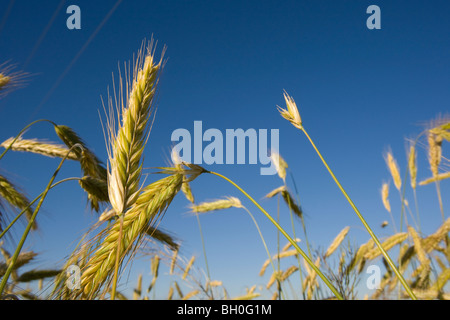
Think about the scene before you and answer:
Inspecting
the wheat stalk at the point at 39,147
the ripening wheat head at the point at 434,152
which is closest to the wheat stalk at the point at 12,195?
the wheat stalk at the point at 39,147

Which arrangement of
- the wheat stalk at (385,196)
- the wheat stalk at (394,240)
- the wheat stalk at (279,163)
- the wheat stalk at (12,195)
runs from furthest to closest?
the wheat stalk at (385,196)
the wheat stalk at (279,163)
the wheat stalk at (394,240)
the wheat stalk at (12,195)

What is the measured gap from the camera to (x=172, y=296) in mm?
6055

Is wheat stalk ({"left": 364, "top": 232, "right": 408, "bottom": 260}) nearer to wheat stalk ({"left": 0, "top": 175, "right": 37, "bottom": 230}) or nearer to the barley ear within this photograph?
the barley ear

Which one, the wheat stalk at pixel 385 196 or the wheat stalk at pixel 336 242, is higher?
the wheat stalk at pixel 385 196

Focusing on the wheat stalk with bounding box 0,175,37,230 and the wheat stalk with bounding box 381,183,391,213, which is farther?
the wheat stalk with bounding box 381,183,391,213

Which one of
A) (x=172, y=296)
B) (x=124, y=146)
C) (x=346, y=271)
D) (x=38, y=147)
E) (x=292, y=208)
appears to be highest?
(x=38, y=147)

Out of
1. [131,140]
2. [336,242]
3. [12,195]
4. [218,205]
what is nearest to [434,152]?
[336,242]

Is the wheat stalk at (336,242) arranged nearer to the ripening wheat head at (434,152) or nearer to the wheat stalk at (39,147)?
the ripening wheat head at (434,152)

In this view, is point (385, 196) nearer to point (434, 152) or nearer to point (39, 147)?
point (434, 152)

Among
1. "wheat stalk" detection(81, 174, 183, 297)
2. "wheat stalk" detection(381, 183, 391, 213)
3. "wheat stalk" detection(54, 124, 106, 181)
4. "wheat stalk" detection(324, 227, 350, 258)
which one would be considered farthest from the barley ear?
"wheat stalk" detection(381, 183, 391, 213)
